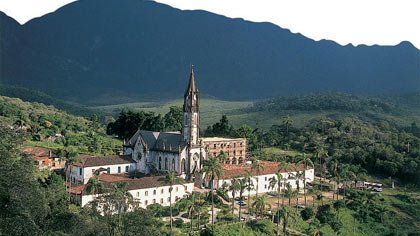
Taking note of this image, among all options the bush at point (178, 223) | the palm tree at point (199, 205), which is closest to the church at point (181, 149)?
the palm tree at point (199, 205)

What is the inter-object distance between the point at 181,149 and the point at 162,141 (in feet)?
13.2

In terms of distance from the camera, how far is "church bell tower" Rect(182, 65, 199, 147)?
212 feet

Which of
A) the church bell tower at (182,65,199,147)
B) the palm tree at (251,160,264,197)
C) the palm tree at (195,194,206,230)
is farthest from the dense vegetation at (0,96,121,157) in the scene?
the palm tree at (251,160,264,197)

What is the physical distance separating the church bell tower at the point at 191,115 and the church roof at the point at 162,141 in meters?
1.03

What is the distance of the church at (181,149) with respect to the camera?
64.4 metres

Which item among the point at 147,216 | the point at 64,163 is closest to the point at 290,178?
the point at 64,163

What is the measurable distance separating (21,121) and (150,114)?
71.8 feet

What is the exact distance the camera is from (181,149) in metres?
64.1

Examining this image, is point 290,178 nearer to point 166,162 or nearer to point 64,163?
point 166,162

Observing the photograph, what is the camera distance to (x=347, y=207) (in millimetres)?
63188

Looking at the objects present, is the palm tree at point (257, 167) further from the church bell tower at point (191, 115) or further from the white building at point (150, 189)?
the white building at point (150, 189)

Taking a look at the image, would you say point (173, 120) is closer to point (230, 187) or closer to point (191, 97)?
point (191, 97)

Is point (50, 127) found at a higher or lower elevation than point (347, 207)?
higher

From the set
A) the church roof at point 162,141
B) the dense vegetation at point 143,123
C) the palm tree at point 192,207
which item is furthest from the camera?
the dense vegetation at point 143,123
